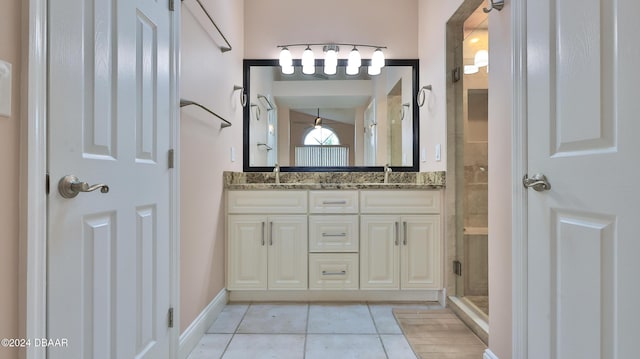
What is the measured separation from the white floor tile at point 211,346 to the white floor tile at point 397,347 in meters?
A: 0.87

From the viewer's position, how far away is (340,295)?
2.38m

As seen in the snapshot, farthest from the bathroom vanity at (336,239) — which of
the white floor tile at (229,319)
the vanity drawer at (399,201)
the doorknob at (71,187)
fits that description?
the doorknob at (71,187)

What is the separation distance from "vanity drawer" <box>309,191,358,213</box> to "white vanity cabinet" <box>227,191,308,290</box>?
74 millimetres

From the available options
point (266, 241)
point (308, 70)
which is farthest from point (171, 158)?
point (308, 70)

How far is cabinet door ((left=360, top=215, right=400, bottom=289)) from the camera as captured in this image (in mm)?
2330

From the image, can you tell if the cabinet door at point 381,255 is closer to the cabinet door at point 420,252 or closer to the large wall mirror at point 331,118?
the cabinet door at point 420,252

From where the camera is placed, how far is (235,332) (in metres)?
1.90

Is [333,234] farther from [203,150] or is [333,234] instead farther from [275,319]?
[203,150]

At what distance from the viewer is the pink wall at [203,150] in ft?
5.26

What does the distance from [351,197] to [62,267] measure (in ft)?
5.81

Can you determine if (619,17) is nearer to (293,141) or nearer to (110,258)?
(110,258)

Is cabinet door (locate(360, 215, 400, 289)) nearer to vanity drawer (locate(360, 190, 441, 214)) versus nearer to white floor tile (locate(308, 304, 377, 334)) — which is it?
vanity drawer (locate(360, 190, 441, 214))

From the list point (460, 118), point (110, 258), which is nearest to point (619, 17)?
point (460, 118)

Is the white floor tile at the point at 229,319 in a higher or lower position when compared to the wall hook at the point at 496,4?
lower
